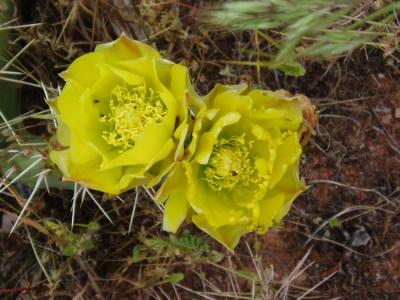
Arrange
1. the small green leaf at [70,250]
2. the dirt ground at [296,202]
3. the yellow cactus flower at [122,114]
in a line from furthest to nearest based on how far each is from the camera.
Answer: the dirt ground at [296,202]
the small green leaf at [70,250]
the yellow cactus flower at [122,114]

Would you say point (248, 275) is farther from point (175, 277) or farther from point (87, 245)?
point (87, 245)

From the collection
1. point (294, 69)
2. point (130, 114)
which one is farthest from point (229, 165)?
point (294, 69)

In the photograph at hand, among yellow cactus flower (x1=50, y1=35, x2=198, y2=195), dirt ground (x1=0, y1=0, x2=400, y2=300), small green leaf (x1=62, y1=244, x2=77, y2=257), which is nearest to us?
yellow cactus flower (x1=50, y1=35, x2=198, y2=195)

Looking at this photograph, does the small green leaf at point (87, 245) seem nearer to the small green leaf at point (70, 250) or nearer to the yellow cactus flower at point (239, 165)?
the small green leaf at point (70, 250)

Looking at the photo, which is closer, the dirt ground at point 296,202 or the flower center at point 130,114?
the flower center at point 130,114

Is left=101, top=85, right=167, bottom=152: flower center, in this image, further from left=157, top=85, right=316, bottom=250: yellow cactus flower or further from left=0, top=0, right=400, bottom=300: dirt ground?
left=0, top=0, right=400, bottom=300: dirt ground

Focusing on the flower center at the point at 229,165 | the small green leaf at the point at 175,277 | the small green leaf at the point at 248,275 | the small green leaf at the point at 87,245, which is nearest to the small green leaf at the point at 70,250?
the small green leaf at the point at 87,245

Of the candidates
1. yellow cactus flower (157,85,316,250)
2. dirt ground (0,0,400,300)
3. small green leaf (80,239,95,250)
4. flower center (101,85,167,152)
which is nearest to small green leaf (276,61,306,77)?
dirt ground (0,0,400,300)
